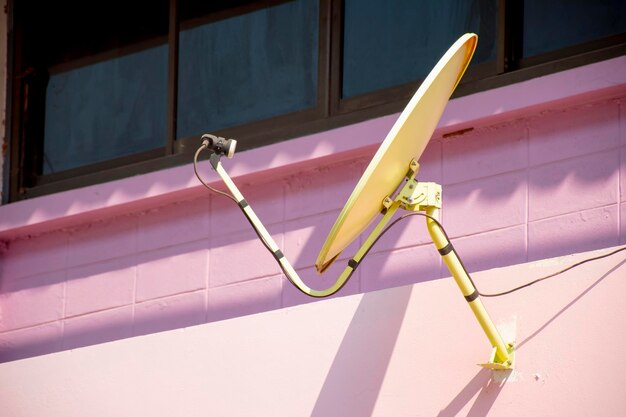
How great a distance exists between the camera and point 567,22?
5.62 meters

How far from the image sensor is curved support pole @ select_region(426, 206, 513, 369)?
4719mm

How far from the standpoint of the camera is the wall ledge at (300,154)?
5.32 m

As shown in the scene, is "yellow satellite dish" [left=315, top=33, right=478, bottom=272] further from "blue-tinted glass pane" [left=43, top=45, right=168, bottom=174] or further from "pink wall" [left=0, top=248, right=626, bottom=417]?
"blue-tinted glass pane" [left=43, top=45, right=168, bottom=174]

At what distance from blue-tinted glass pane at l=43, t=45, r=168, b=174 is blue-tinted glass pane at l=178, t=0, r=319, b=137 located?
0.16m

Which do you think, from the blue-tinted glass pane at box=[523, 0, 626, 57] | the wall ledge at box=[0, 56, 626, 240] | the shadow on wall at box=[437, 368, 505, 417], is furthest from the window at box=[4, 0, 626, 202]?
the shadow on wall at box=[437, 368, 505, 417]

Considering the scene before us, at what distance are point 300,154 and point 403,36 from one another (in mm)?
670

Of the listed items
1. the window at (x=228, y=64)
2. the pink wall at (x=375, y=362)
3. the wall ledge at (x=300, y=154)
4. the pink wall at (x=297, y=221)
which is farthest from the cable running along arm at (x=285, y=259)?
the window at (x=228, y=64)

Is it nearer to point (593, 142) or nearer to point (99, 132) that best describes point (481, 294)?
point (593, 142)

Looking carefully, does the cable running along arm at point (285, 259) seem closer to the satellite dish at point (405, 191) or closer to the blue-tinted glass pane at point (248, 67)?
the satellite dish at point (405, 191)

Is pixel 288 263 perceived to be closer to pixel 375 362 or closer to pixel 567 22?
pixel 375 362

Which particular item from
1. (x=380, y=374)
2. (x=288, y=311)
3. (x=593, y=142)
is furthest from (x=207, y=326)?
(x=593, y=142)

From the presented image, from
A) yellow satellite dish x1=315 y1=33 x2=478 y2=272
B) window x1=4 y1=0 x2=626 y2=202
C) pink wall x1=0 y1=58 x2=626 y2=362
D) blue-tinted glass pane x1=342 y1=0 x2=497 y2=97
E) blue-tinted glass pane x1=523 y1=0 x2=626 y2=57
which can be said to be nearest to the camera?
yellow satellite dish x1=315 y1=33 x2=478 y2=272

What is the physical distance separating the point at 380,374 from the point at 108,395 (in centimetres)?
126

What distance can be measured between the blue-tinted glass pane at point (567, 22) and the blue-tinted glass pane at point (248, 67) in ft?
3.43
